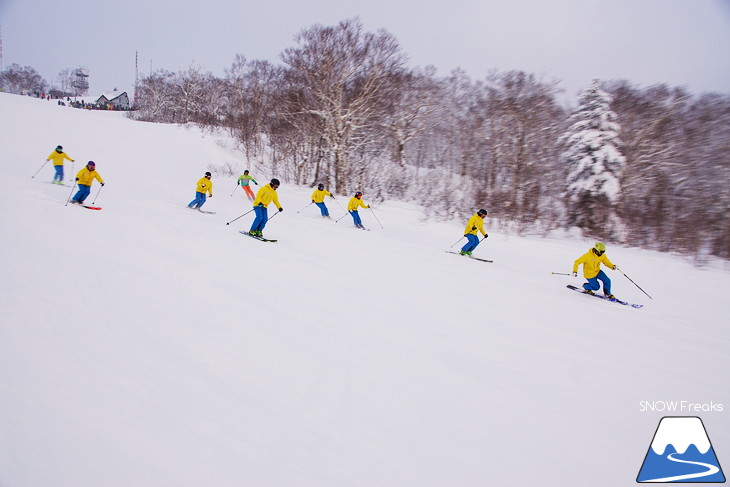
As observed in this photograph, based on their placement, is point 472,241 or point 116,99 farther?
point 116,99

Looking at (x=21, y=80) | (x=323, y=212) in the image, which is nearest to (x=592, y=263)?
(x=323, y=212)

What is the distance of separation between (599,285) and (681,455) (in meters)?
5.30

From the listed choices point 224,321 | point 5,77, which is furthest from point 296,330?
point 5,77

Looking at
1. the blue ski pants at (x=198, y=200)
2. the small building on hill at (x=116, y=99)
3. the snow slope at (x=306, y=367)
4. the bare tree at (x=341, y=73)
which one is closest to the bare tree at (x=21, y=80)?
the small building on hill at (x=116, y=99)

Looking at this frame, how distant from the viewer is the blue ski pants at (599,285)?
7.58m

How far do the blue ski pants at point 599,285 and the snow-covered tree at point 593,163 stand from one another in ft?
34.1

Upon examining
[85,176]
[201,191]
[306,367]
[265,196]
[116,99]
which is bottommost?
[306,367]

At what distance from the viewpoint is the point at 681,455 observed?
125 inches

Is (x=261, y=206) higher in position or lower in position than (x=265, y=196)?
lower

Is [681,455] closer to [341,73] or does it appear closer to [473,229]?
[473,229]

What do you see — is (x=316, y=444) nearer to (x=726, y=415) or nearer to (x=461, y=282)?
(x=726, y=415)

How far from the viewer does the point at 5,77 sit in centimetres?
8700

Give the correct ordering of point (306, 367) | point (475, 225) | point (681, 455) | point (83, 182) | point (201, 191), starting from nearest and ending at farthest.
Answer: point (681, 455)
point (306, 367)
point (83, 182)
point (475, 225)
point (201, 191)

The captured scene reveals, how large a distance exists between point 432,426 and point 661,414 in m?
2.70
